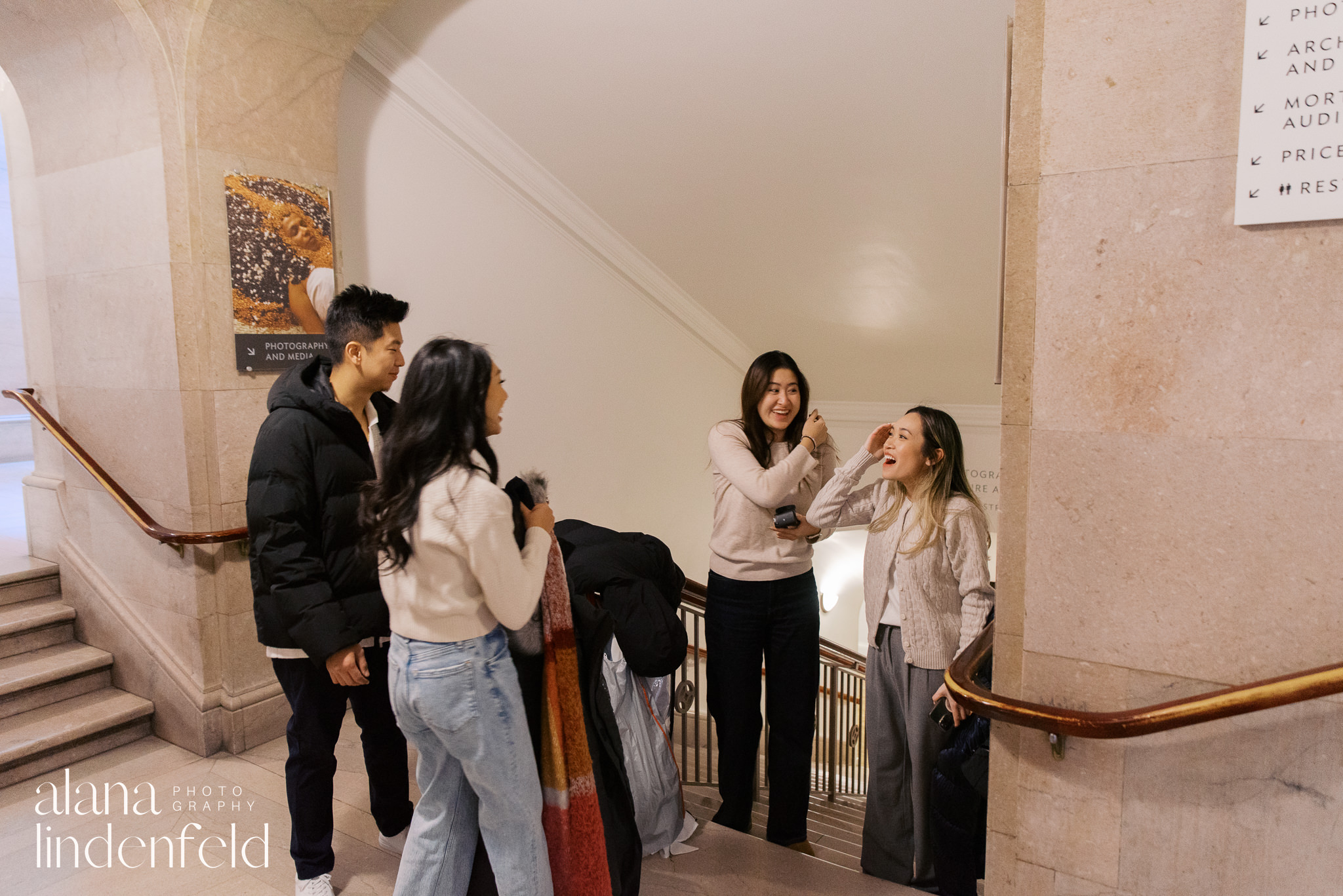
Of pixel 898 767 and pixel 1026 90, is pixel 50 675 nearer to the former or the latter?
pixel 898 767

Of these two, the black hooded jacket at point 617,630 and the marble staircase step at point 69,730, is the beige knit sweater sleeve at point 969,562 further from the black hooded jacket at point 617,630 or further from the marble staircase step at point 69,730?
the marble staircase step at point 69,730

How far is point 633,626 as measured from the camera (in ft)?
8.02

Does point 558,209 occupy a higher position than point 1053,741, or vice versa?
point 558,209

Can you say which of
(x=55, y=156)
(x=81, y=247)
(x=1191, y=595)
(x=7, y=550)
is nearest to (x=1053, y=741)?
(x=1191, y=595)

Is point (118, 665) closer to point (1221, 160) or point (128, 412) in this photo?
point (128, 412)

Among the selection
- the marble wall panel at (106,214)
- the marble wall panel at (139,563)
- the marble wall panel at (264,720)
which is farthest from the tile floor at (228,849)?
the marble wall panel at (106,214)

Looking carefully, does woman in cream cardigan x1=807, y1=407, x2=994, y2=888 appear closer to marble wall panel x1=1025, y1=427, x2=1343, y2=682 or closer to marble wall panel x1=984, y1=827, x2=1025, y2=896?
marble wall panel x1=984, y1=827, x2=1025, y2=896

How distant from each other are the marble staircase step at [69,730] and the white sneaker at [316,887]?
5.03 feet

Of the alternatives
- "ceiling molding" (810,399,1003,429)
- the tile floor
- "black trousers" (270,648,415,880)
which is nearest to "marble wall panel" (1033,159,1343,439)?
the tile floor

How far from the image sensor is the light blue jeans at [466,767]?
5.89 ft

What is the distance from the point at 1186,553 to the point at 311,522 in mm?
2121

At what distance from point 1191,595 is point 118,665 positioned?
4.15m

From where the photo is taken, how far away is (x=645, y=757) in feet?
8.62

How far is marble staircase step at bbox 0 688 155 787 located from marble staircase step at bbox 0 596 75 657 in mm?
372
